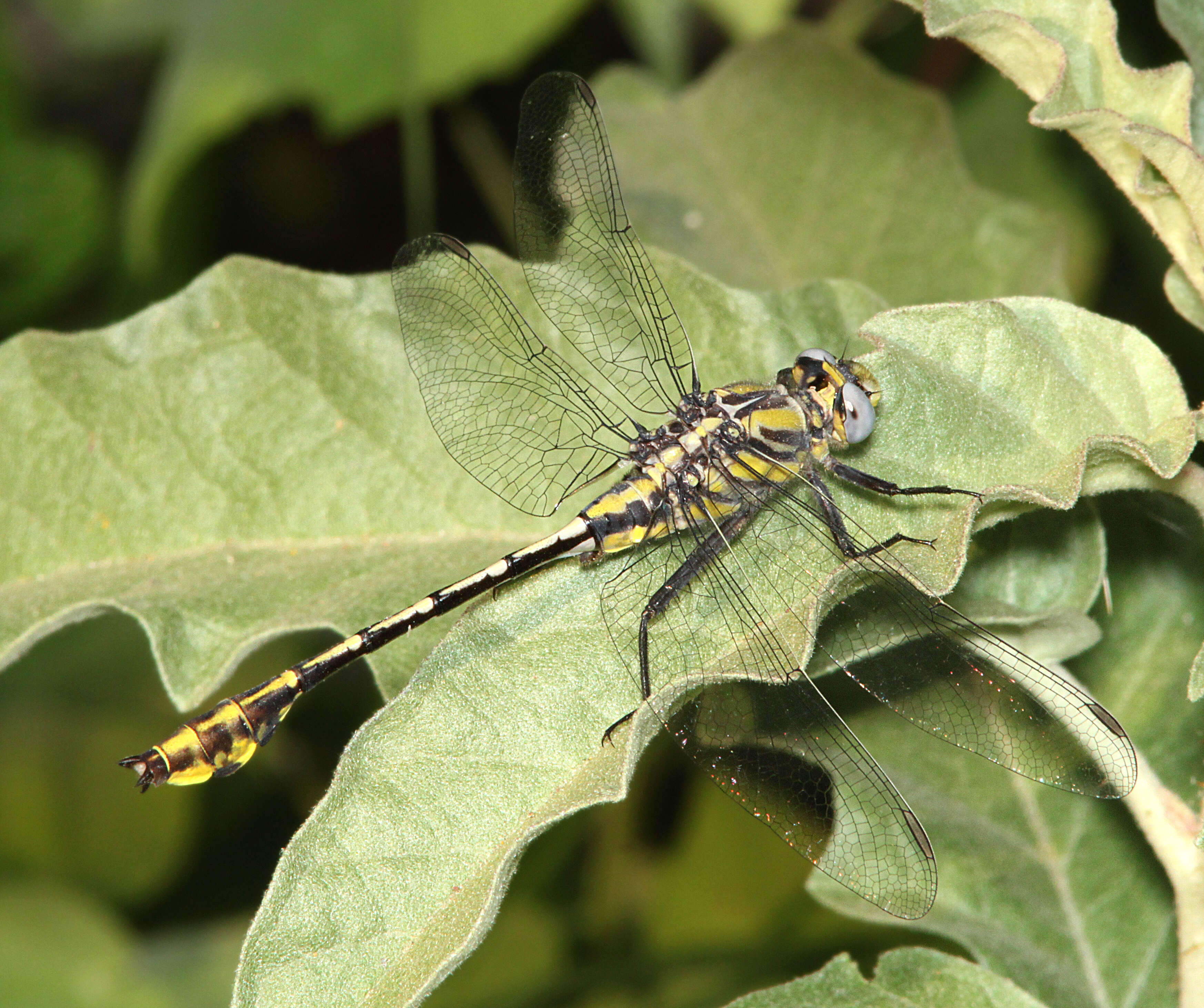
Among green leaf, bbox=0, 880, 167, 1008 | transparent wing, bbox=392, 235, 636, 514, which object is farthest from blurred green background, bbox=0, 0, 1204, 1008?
transparent wing, bbox=392, 235, 636, 514

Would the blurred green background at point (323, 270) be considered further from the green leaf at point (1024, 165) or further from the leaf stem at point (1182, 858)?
the leaf stem at point (1182, 858)

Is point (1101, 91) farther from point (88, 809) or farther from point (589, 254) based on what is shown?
point (88, 809)

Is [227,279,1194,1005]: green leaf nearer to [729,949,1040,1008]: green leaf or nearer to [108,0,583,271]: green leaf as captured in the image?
[729,949,1040,1008]: green leaf

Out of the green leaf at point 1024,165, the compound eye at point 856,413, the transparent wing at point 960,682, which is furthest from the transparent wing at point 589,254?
the green leaf at point 1024,165

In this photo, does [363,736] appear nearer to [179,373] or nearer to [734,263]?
[179,373]

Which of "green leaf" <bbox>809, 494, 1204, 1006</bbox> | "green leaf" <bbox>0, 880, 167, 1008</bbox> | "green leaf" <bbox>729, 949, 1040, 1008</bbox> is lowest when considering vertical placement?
"green leaf" <bbox>0, 880, 167, 1008</bbox>
